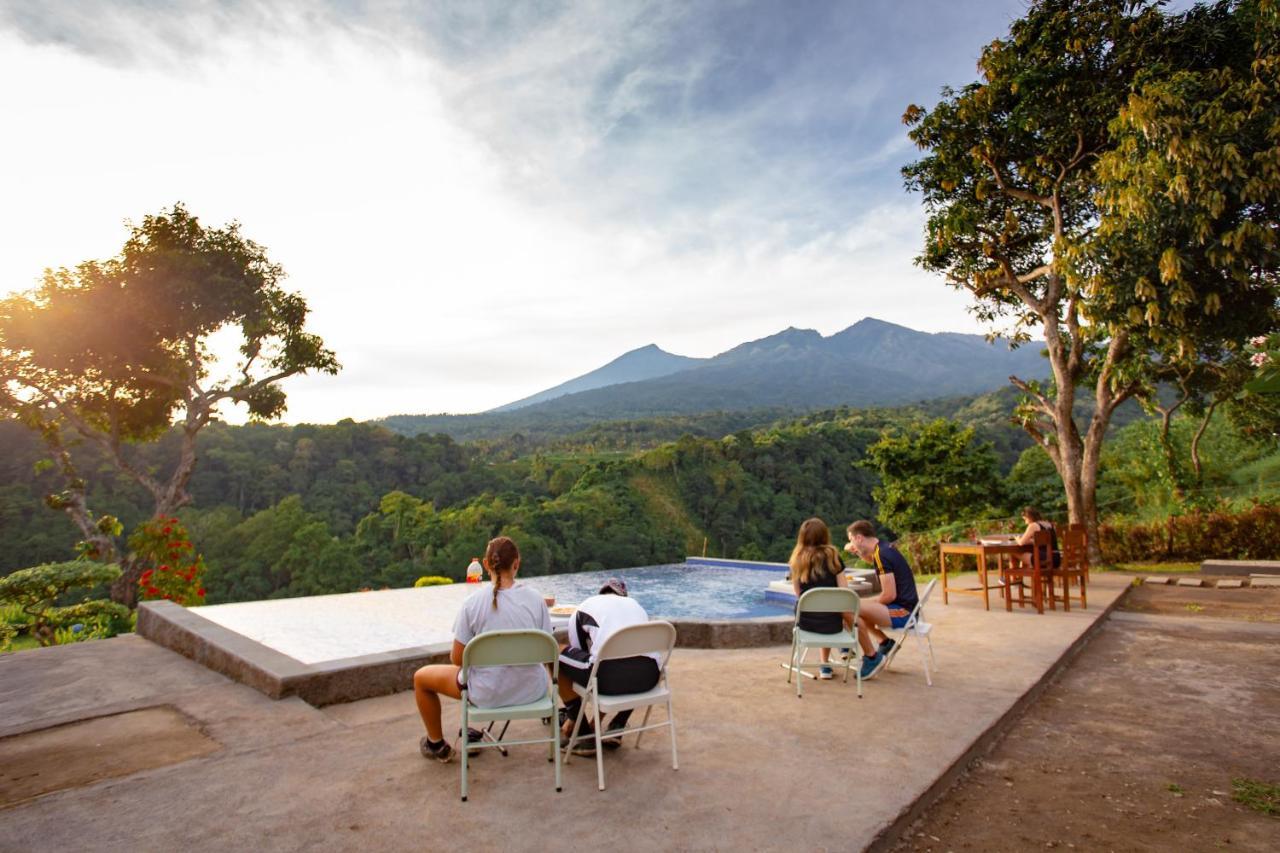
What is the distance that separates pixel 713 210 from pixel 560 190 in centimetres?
374

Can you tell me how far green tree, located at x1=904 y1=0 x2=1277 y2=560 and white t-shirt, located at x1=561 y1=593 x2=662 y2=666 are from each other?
817 centimetres

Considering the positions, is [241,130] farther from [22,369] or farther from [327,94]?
[22,369]

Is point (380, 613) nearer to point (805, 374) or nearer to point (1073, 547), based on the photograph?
point (1073, 547)

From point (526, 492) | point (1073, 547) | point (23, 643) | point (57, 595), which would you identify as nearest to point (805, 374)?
point (526, 492)

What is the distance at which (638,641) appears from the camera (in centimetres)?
272

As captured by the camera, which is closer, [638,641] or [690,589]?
[638,641]

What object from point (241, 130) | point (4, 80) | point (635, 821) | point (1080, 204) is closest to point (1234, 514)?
point (1080, 204)

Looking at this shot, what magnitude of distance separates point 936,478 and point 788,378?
343 feet

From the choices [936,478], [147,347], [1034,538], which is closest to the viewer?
[1034,538]

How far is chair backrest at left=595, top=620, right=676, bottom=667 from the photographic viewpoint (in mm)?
2650

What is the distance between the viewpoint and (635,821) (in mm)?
2238

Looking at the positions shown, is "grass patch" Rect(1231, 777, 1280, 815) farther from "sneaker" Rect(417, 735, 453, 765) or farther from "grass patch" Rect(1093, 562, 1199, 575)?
"grass patch" Rect(1093, 562, 1199, 575)

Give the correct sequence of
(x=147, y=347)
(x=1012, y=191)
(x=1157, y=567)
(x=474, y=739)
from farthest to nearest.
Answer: (x=147, y=347) < (x=1012, y=191) < (x=1157, y=567) < (x=474, y=739)

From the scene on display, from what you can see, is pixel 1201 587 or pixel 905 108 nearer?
pixel 1201 587
